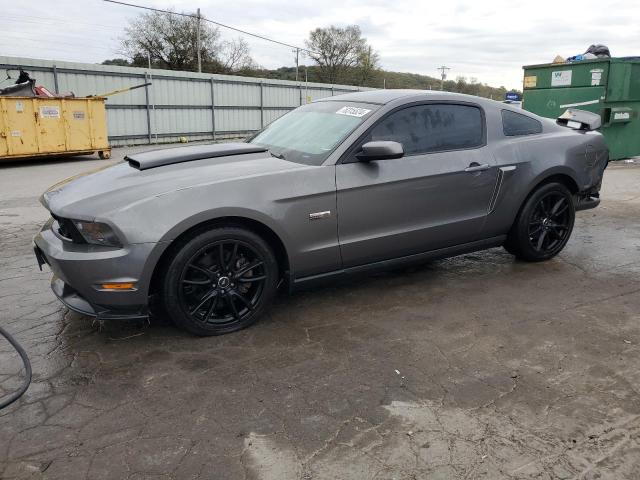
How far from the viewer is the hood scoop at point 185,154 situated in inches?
142

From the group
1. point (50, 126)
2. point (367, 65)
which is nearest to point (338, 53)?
point (367, 65)

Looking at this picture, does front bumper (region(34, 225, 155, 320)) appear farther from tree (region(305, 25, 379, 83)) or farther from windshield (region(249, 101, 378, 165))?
tree (region(305, 25, 379, 83))

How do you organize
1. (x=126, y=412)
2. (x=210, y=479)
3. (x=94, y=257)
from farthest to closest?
(x=94, y=257)
(x=126, y=412)
(x=210, y=479)

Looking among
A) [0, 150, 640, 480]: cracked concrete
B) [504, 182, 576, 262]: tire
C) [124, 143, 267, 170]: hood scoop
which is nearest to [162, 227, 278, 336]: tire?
[0, 150, 640, 480]: cracked concrete

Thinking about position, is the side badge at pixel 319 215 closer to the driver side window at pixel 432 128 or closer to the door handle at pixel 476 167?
the driver side window at pixel 432 128

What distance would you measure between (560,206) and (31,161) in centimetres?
1465

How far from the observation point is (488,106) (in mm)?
4453

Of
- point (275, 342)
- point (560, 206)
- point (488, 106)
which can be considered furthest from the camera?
point (560, 206)

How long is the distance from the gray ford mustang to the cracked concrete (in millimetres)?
328

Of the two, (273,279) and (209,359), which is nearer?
(209,359)

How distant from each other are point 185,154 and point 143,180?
1.60ft

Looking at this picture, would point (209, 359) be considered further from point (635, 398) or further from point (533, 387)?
point (635, 398)

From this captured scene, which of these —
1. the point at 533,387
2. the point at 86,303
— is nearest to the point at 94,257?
the point at 86,303

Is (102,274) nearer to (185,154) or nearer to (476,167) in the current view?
(185,154)
